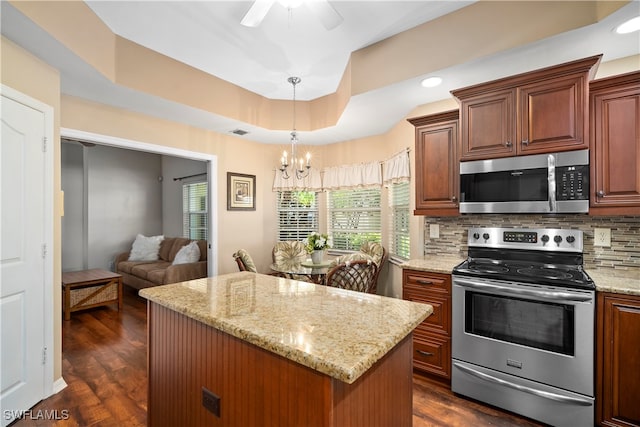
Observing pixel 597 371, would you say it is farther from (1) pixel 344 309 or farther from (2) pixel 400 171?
(2) pixel 400 171

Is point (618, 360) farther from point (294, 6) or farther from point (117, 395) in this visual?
point (117, 395)

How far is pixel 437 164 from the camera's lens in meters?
2.82

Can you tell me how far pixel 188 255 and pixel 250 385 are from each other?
4222 millimetres

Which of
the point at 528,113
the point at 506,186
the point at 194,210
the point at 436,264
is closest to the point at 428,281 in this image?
the point at 436,264

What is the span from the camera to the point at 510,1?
2.07m

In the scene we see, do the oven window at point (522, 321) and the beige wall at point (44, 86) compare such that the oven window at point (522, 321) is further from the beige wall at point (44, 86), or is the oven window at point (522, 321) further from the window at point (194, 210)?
the window at point (194, 210)

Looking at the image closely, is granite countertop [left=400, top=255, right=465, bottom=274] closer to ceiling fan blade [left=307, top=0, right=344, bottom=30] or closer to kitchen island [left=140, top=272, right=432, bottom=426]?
kitchen island [left=140, top=272, right=432, bottom=426]

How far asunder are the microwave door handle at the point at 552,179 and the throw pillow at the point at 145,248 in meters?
6.27

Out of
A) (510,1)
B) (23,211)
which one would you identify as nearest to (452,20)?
(510,1)

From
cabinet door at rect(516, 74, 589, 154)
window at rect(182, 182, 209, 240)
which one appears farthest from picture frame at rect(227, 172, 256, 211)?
cabinet door at rect(516, 74, 589, 154)

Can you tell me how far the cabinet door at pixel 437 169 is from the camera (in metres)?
2.71

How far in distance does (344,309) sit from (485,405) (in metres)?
1.70

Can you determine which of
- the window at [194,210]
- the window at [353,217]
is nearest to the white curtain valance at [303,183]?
the window at [353,217]

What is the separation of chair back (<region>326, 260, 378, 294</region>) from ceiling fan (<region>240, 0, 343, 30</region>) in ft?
6.83
